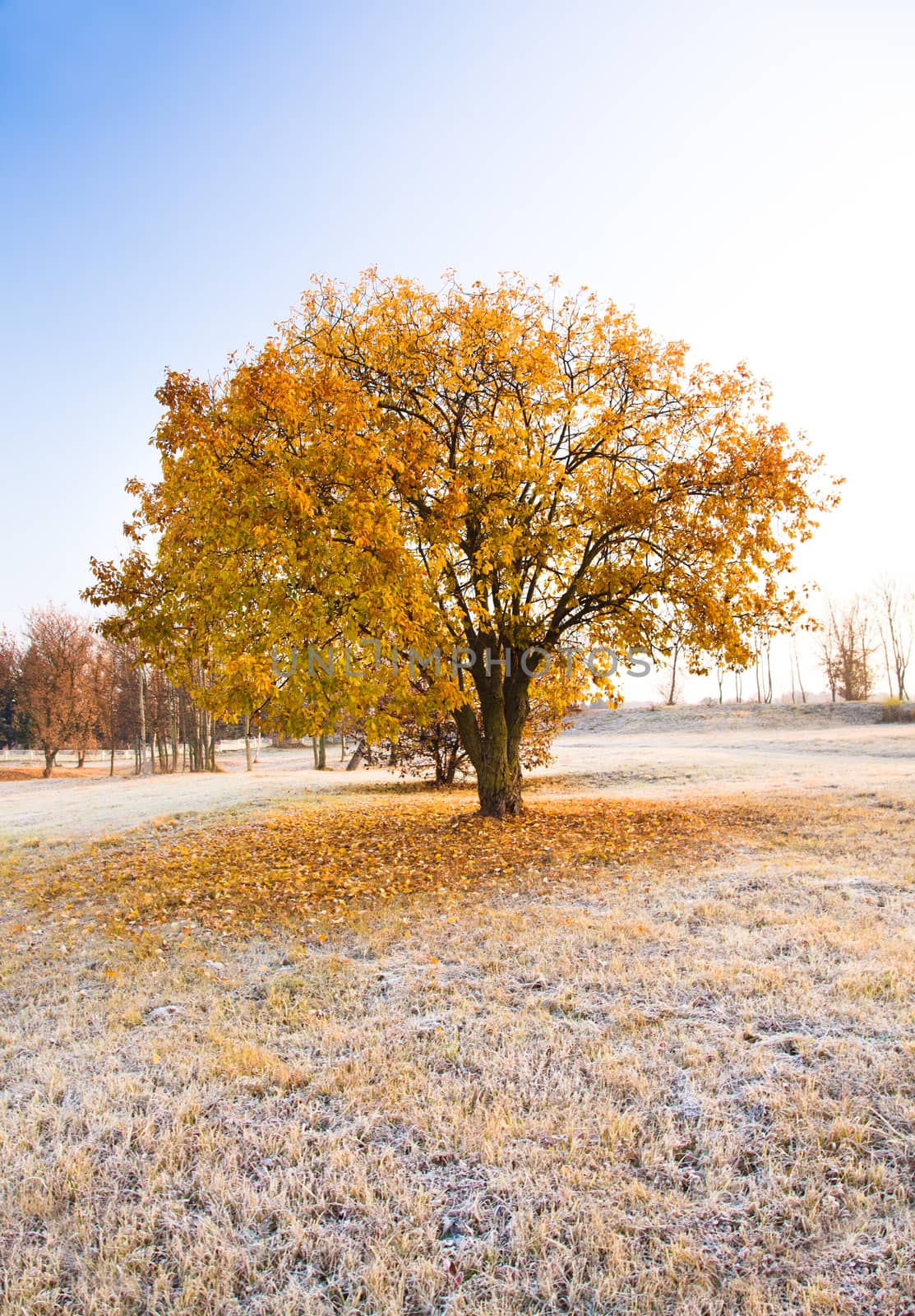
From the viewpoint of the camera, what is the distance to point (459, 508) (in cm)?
1088

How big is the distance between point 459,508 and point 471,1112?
830cm

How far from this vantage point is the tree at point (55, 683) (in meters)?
41.2

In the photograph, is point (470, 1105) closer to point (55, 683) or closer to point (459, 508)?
point (459, 508)

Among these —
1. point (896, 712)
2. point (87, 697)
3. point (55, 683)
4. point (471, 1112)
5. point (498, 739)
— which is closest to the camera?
point (471, 1112)

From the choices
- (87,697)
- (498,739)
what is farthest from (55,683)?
(498,739)

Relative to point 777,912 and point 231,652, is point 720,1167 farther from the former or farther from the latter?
point 231,652

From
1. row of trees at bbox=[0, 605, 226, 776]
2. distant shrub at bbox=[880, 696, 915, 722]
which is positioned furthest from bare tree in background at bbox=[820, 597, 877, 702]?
row of trees at bbox=[0, 605, 226, 776]

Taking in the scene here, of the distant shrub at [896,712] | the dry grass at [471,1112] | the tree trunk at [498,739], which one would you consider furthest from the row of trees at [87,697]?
the distant shrub at [896,712]

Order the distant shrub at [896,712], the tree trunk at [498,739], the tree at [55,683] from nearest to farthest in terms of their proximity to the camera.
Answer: the tree trunk at [498,739] → the tree at [55,683] → the distant shrub at [896,712]

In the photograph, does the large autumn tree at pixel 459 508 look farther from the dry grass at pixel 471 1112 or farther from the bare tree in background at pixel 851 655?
the bare tree in background at pixel 851 655

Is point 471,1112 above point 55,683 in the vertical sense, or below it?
below

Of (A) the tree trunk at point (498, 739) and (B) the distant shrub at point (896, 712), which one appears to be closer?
(A) the tree trunk at point (498, 739)

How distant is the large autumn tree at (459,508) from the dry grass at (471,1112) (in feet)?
13.2

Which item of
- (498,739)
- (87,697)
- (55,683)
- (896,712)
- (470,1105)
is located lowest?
(470,1105)
